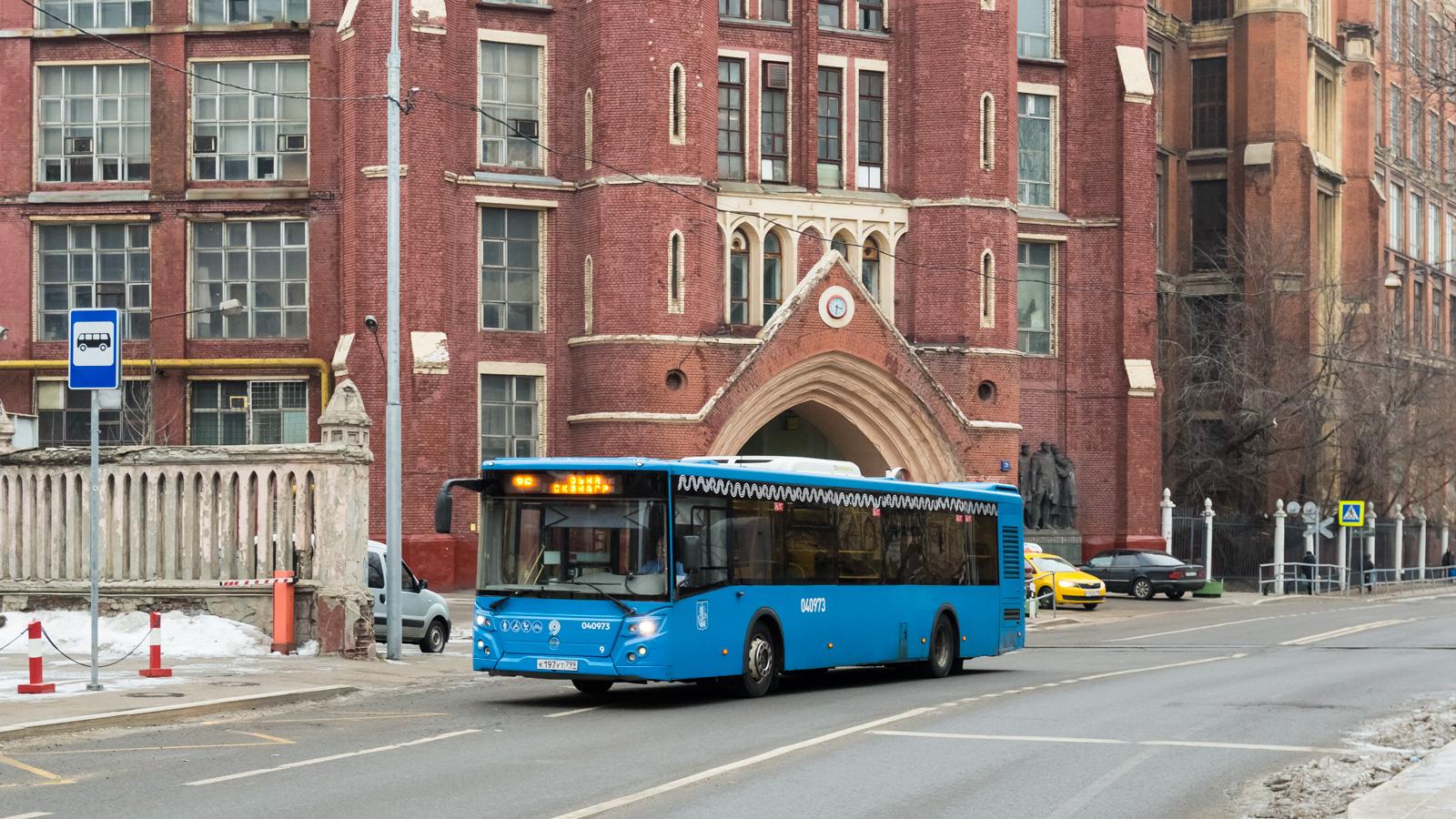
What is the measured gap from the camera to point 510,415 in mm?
40156

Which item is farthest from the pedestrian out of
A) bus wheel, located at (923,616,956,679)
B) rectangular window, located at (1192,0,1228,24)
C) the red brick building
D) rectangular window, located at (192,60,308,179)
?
bus wheel, located at (923,616,956,679)

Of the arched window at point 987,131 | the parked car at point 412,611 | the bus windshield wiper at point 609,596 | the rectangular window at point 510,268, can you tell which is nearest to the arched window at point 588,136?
the rectangular window at point 510,268

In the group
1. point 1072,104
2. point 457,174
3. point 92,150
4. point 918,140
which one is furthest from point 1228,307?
point 92,150

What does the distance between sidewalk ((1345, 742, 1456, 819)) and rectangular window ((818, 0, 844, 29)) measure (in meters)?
32.8

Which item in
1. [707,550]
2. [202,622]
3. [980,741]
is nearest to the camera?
[980,741]

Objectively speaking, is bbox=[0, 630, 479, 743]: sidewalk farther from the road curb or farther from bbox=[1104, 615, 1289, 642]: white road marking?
bbox=[1104, 615, 1289, 642]: white road marking

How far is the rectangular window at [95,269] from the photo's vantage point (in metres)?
40.7

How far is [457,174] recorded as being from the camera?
39.4 meters

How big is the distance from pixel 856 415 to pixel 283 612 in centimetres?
2339

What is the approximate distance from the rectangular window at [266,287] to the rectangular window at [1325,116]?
36.4 metres

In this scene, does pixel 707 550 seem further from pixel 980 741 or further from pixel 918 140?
pixel 918 140

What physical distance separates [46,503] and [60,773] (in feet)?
35.0

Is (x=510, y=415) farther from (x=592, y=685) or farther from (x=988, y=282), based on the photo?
(x=592, y=685)

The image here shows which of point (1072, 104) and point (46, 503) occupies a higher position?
point (1072, 104)
